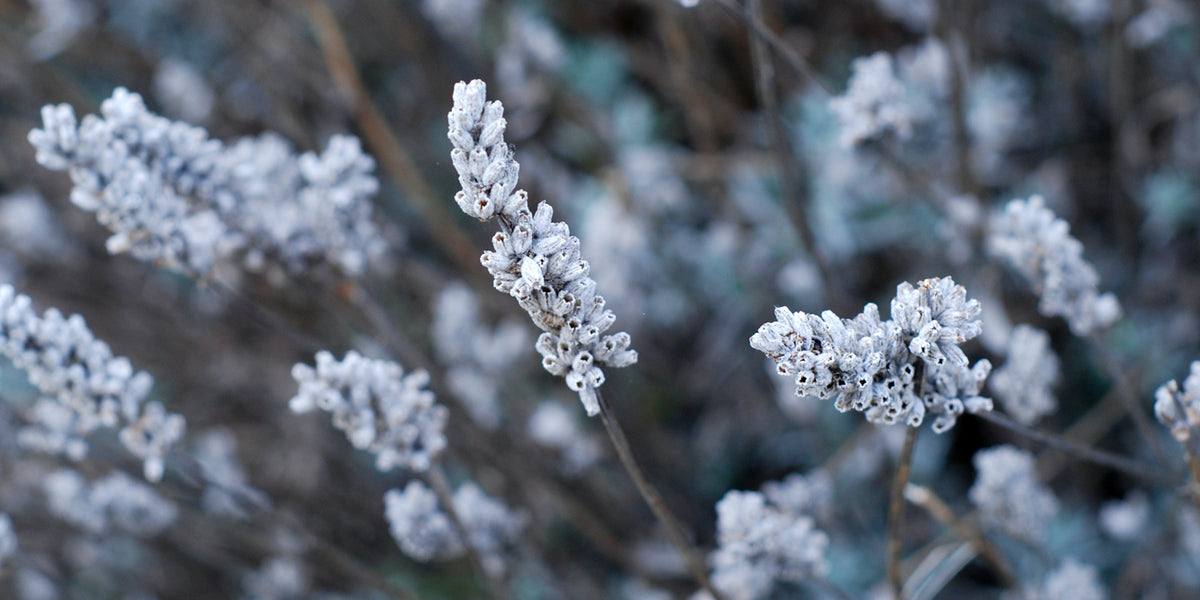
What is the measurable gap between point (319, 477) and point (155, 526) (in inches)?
27.5

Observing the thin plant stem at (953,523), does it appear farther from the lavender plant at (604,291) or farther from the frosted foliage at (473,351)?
the frosted foliage at (473,351)

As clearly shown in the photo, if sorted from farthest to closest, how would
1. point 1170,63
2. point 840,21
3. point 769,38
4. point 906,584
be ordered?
point 840,21
point 1170,63
point 906,584
point 769,38

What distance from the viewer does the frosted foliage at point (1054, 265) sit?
3.68 ft

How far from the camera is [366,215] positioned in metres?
1.28

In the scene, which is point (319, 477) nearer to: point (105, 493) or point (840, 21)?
point (105, 493)

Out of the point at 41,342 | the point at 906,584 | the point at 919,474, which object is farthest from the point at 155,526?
the point at 919,474

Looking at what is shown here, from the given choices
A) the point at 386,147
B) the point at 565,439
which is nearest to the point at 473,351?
the point at 565,439

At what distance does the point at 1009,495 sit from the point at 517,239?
0.87m

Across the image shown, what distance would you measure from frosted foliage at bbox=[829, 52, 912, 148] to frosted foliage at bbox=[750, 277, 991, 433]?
0.53 meters

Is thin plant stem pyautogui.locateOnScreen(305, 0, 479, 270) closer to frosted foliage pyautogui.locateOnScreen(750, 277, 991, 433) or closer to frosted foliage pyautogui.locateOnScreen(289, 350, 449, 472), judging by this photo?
frosted foliage pyautogui.locateOnScreen(289, 350, 449, 472)

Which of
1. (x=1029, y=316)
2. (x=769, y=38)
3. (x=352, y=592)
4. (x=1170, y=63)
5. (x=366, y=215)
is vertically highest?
(x=1170, y=63)

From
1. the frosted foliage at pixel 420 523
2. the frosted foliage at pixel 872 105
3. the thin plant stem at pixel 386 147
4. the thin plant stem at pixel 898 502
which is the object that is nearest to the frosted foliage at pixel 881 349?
the thin plant stem at pixel 898 502

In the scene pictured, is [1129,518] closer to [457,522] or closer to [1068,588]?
[1068,588]

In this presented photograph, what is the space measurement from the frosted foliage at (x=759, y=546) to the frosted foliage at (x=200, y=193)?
0.59 meters
